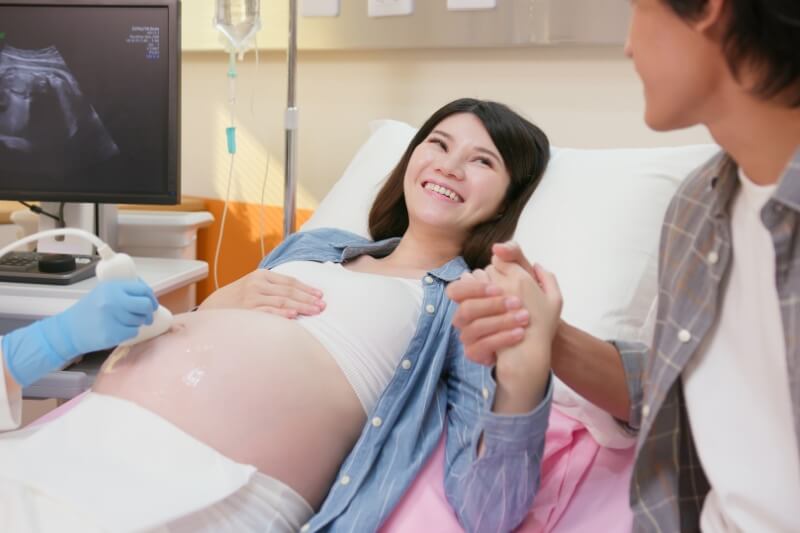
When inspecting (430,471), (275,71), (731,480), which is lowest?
(430,471)

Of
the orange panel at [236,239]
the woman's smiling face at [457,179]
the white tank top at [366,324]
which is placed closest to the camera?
the white tank top at [366,324]

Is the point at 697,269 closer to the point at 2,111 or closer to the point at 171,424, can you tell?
the point at 171,424

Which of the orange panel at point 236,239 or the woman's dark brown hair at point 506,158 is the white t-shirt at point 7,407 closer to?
the woman's dark brown hair at point 506,158

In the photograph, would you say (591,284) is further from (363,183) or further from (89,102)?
(89,102)

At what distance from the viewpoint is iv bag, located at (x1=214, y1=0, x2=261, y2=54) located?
7.55 feet

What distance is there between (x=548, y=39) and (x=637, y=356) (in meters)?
1.02

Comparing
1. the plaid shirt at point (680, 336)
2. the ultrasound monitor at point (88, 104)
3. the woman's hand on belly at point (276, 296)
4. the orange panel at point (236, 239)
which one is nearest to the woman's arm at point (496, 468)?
the plaid shirt at point (680, 336)

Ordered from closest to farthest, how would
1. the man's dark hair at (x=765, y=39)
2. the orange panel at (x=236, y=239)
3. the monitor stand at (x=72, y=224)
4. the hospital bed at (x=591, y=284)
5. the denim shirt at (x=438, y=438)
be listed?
the man's dark hair at (x=765, y=39), the denim shirt at (x=438, y=438), the hospital bed at (x=591, y=284), the monitor stand at (x=72, y=224), the orange panel at (x=236, y=239)

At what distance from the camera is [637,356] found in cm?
111

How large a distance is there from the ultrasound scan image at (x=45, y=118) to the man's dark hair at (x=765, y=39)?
5.19 ft

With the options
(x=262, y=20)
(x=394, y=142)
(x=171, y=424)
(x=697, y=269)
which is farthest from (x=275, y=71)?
(x=697, y=269)

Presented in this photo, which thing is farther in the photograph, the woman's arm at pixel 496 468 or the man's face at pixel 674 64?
the woman's arm at pixel 496 468

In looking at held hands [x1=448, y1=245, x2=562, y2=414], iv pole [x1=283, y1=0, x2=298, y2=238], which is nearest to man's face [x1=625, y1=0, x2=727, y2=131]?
held hands [x1=448, y1=245, x2=562, y2=414]

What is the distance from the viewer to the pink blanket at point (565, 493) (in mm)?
1125
